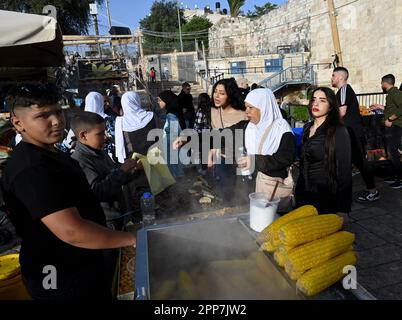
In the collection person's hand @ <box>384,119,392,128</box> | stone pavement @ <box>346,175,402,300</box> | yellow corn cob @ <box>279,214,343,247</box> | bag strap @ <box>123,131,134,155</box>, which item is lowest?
stone pavement @ <box>346,175,402,300</box>

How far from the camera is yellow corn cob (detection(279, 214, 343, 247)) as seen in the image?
1463 mm

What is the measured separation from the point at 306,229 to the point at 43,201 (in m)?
1.27

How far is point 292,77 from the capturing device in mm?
23688

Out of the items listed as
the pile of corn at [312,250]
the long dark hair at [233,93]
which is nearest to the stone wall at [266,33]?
the long dark hair at [233,93]

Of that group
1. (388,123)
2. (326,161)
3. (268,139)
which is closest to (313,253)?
(326,161)

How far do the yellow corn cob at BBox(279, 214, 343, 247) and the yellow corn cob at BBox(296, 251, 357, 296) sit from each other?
0.46ft

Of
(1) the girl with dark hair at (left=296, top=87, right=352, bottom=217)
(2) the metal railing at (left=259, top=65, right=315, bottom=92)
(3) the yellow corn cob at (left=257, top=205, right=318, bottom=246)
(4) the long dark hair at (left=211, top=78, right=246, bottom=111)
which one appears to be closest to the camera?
(3) the yellow corn cob at (left=257, top=205, right=318, bottom=246)

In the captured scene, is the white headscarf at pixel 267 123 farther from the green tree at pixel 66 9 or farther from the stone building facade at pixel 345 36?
the green tree at pixel 66 9

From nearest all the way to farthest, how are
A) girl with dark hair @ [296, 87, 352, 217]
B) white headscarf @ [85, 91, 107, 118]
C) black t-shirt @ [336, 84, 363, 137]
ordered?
girl with dark hair @ [296, 87, 352, 217] → black t-shirt @ [336, 84, 363, 137] → white headscarf @ [85, 91, 107, 118]

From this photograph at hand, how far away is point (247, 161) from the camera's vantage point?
3029 millimetres

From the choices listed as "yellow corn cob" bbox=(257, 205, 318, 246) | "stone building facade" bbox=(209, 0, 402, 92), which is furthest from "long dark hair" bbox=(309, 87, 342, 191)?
"stone building facade" bbox=(209, 0, 402, 92)

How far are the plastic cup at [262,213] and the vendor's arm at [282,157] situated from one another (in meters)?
0.99

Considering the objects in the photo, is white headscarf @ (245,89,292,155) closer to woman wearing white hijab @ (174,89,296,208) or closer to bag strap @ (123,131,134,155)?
woman wearing white hijab @ (174,89,296,208)

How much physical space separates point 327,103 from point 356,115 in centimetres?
249
